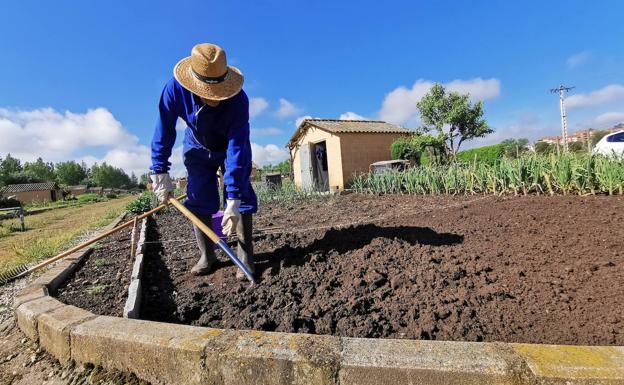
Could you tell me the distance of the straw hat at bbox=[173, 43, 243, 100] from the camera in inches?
83.5

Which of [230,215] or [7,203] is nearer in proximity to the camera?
[230,215]

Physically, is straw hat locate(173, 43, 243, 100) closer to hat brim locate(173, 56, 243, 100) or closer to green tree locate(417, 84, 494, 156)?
hat brim locate(173, 56, 243, 100)

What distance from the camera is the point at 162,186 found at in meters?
2.46

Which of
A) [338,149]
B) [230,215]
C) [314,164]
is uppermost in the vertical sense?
[338,149]

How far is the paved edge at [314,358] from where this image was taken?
1016mm

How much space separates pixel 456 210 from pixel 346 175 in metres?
8.77

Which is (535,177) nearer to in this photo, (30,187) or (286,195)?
(286,195)

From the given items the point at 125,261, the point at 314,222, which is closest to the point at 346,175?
the point at 314,222

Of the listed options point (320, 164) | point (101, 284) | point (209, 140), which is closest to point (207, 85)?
point (209, 140)

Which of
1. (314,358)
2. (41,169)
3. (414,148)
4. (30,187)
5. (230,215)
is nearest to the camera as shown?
(314,358)

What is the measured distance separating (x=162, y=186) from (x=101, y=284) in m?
0.85

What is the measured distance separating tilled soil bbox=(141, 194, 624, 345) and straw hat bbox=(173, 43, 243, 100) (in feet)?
3.96

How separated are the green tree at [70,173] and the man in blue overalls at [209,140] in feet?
328

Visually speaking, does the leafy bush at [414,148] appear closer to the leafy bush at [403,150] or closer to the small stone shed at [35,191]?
the leafy bush at [403,150]
